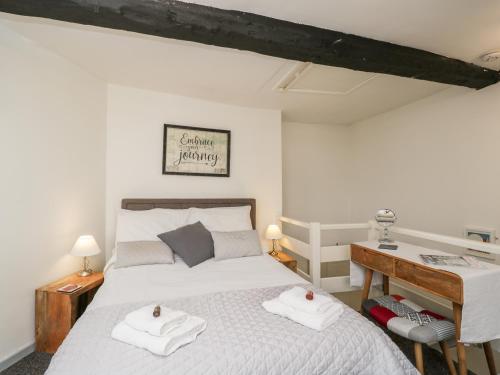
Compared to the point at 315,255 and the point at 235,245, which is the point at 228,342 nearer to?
the point at 235,245

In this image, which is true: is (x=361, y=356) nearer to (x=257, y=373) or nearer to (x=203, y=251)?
(x=257, y=373)

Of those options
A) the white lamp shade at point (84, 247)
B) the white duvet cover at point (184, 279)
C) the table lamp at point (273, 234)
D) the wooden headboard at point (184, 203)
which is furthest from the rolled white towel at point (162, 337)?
the table lamp at point (273, 234)

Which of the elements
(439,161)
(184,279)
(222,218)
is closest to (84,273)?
(184,279)

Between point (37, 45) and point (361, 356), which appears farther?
point (37, 45)

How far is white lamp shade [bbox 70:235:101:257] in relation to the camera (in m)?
2.18

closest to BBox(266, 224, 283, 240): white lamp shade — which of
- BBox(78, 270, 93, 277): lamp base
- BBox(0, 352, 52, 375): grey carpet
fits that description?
BBox(78, 270, 93, 277): lamp base

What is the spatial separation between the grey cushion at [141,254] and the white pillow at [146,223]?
0.46ft

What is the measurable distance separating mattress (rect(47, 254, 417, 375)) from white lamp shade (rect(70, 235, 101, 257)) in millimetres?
637

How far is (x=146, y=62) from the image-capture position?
221cm

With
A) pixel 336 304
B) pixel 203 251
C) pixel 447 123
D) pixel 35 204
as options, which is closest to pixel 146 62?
pixel 35 204

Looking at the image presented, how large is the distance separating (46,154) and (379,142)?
12.6 feet

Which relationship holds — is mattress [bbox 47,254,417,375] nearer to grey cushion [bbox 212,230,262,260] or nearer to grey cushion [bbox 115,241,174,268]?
grey cushion [bbox 115,241,174,268]

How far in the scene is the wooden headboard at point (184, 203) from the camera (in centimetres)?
275

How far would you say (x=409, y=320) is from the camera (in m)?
1.74
